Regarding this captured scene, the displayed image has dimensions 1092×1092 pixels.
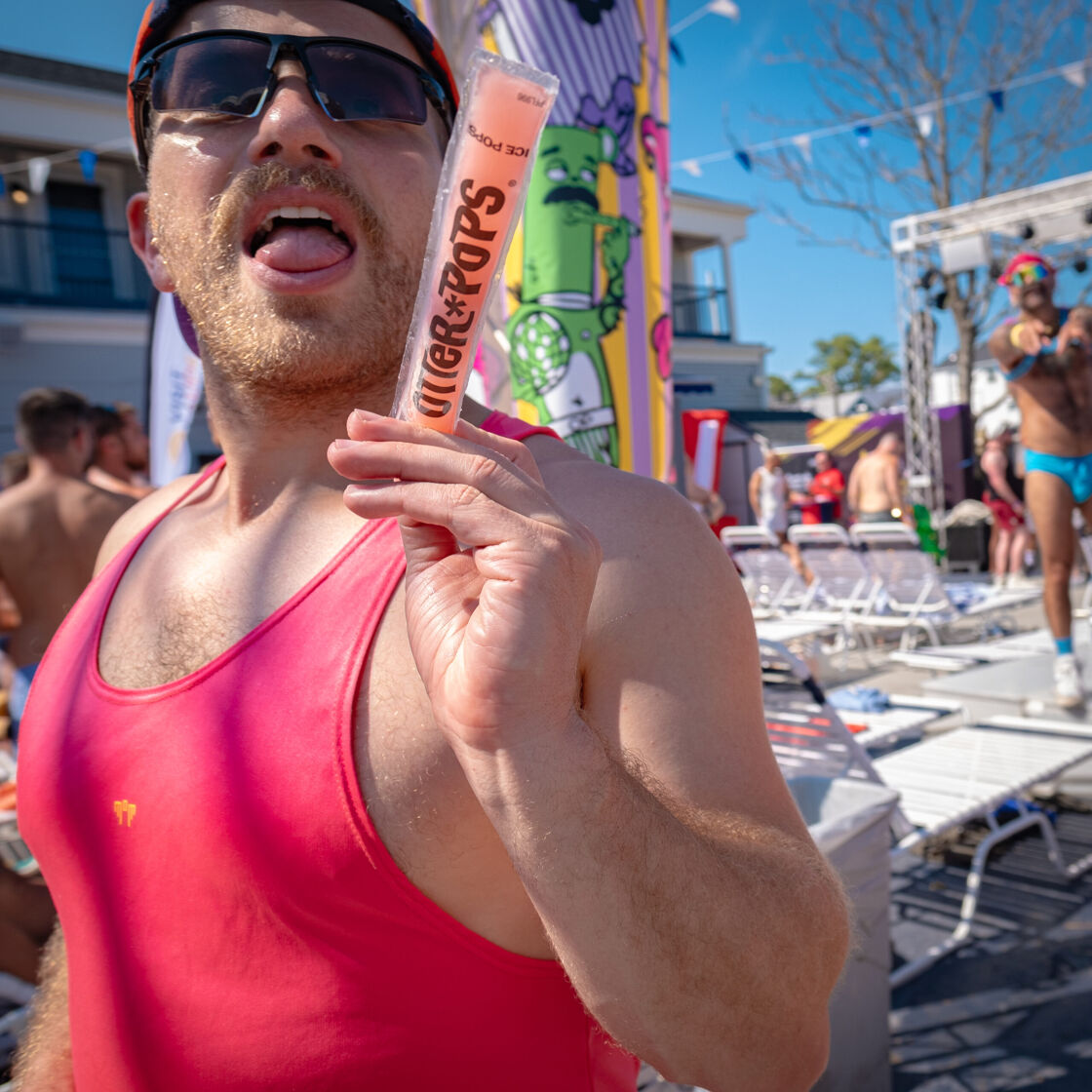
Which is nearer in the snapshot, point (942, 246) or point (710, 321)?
point (942, 246)

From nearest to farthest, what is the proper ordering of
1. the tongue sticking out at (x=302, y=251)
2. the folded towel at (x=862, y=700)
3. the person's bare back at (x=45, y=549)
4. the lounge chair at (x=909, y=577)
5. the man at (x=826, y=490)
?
the tongue sticking out at (x=302, y=251) < the person's bare back at (x=45, y=549) < the folded towel at (x=862, y=700) < the lounge chair at (x=909, y=577) < the man at (x=826, y=490)

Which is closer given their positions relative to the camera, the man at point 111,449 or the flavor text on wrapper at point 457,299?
the flavor text on wrapper at point 457,299

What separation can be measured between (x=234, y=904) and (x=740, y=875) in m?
0.55

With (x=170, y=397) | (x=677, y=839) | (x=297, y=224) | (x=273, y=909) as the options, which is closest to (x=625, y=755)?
(x=677, y=839)

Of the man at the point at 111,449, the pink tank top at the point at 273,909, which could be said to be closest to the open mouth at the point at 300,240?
the pink tank top at the point at 273,909

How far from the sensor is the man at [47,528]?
446 centimetres

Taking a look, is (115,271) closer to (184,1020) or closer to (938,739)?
(938,739)

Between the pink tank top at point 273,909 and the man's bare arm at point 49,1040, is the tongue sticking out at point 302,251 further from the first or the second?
the man's bare arm at point 49,1040

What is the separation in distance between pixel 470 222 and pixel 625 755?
490 mm

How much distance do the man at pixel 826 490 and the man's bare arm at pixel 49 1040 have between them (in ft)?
43.1

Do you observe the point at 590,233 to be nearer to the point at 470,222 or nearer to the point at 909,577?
the point at 470,222

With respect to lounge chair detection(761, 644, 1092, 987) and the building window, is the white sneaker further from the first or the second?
the building window

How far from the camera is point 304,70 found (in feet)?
3.83

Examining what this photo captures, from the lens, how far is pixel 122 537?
5.24ft
